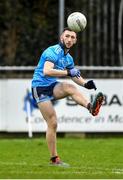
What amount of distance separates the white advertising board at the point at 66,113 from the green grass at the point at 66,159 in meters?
0.45

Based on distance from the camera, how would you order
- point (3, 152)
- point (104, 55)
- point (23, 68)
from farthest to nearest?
point (104, 55) → point (23, 68) → point (3, 152)

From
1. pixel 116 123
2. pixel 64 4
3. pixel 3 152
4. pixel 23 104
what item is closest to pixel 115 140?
pixel 116 123

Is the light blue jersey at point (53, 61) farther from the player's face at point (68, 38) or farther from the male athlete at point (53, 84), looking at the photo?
the player's face at point (68, 38)

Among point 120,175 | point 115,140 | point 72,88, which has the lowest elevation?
point 115,140

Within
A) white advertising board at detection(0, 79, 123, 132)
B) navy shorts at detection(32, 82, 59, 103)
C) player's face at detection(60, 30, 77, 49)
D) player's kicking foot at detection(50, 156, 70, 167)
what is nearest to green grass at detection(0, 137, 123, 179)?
player's kicking foot at detection(50, 156, 70, 167)

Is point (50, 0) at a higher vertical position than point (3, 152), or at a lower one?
higher

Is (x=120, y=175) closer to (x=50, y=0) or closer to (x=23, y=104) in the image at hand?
(x=23, y=104)

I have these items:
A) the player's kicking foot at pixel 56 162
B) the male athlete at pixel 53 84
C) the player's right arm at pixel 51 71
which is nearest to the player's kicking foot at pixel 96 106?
the male athlete at pixel 53 84

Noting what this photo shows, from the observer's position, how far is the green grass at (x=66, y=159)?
1165 cm

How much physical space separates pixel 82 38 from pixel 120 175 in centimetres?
1340

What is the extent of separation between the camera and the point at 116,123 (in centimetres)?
2045

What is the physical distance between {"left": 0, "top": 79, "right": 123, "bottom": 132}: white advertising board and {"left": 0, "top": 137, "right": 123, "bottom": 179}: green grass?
0.45 m

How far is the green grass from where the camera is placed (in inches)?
459

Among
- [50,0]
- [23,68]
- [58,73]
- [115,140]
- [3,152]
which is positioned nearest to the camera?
[58,73]
